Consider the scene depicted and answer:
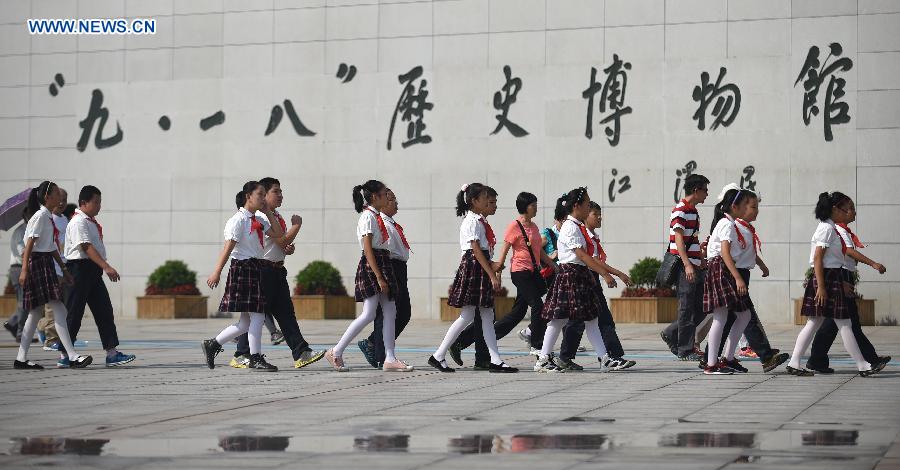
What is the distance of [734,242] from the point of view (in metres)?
12.6

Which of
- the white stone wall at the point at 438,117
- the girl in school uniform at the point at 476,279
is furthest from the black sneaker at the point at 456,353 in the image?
the white stone wall at the point at 438,117

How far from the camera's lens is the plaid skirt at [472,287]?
12945 mm

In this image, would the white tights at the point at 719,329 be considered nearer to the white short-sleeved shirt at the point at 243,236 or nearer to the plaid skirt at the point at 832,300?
the plaid skirt at the point at 832,300

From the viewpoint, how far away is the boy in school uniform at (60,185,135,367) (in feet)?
45.2

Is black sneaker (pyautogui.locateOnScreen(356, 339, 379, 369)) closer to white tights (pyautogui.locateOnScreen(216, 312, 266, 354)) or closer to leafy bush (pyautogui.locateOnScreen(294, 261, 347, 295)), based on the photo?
white tights (pyautogui.locateOnScreen(216, 312, 266, 354))

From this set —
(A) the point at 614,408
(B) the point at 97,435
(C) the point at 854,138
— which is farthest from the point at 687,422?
(C) the point at 854,138

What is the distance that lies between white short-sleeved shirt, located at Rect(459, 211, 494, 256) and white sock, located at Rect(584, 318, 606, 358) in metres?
1.11

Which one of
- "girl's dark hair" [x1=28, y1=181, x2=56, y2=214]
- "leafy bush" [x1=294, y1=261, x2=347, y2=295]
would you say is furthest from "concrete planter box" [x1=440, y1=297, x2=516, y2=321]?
"girl's dark hair" [x1=28, y1=181, x2=56, y2=214]

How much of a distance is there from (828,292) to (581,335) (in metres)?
2.24

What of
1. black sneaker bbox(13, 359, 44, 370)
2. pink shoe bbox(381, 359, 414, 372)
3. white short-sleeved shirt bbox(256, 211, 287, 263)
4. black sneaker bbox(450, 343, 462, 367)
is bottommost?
black sneaker bbox(13, 359, 44, 370)

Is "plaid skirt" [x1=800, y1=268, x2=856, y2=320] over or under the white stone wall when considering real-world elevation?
under

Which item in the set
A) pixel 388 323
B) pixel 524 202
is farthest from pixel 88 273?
pixel 524 202

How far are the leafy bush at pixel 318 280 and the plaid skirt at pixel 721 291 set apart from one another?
42.9 ft

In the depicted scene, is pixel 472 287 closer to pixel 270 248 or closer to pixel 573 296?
pixel 573 296
